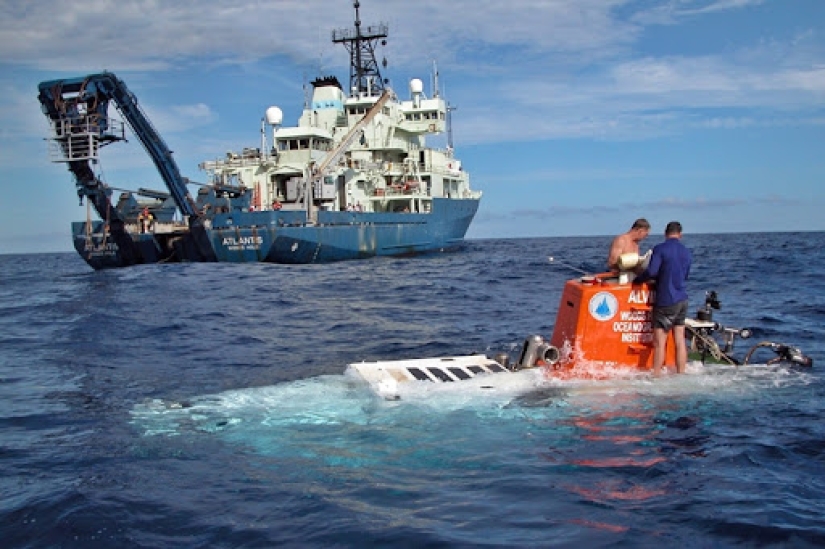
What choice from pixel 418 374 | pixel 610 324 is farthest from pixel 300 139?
pixel 610 324

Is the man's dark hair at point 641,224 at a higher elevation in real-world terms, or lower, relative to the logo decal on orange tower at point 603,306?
higher

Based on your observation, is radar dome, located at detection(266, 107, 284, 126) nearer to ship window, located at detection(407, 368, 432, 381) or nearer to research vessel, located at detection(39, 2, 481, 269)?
research vessel, located at detection(39, 2, 481, 269)

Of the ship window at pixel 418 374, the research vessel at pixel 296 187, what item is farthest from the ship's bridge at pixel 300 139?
the ship window at pixel 418 374

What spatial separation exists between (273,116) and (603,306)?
40.2 m

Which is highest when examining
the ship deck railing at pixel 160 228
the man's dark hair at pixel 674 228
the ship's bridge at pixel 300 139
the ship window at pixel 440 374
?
the ship's bridge at pixel 300 139

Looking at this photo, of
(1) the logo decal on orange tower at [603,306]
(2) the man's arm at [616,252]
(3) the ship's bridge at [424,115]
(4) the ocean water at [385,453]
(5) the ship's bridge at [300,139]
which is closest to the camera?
(4) the ocean water at [385,453]

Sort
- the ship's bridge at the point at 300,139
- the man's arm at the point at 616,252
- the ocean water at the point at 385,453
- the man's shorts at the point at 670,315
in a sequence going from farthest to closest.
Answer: the ship's bridge at the point at 300,139 → the man's arm at the point at 616,252 → the man's shorts at the point at 670,315 → the ocean water at the point at 385,453

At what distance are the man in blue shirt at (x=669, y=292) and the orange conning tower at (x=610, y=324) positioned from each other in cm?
17

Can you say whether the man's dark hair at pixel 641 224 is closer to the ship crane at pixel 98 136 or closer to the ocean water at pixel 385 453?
the ocean water at pixel 385 453

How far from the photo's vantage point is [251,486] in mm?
5262

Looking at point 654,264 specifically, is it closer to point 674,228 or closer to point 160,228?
point 674,228

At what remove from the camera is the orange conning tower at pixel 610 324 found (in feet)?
27.2

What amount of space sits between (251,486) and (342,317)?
1162 cm

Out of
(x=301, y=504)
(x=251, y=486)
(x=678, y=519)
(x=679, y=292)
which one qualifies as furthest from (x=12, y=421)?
(x=679, y=292)
